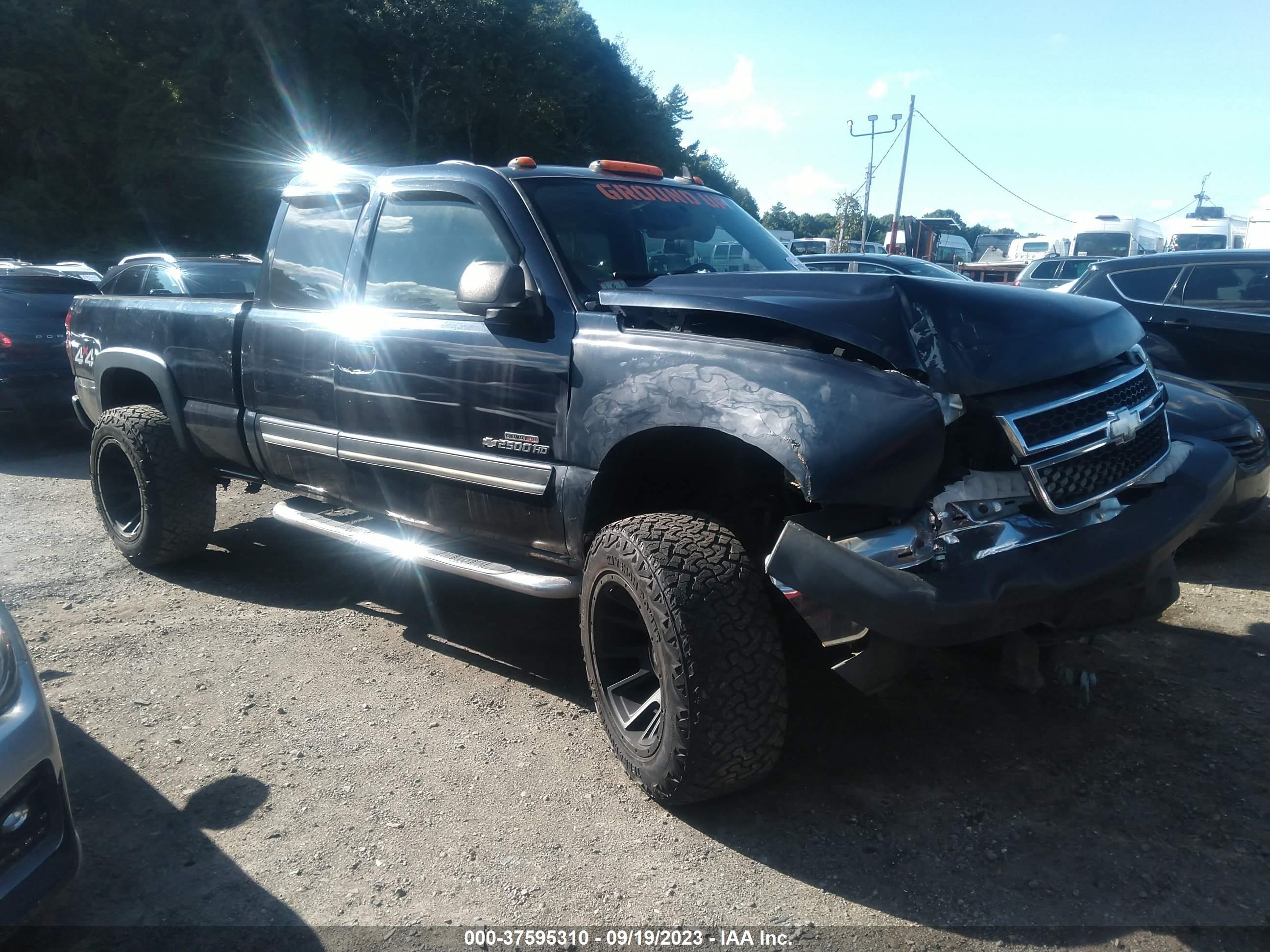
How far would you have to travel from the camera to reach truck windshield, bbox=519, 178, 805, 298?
3.53 metres

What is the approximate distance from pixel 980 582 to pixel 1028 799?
952 millimetres

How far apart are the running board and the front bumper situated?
41.8 inches

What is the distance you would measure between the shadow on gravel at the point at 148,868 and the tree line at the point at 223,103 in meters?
26.5

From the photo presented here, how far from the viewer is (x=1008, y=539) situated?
2469 mm

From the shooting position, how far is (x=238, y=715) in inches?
142

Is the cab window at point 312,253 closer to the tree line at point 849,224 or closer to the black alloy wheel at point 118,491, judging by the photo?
the black alloy wheel at point 118,491

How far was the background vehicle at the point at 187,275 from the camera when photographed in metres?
8.70

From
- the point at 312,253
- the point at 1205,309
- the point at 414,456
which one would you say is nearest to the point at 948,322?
the point at 414,456

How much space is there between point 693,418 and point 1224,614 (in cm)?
305

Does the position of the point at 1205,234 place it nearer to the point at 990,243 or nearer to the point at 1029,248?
the point at 1029,248

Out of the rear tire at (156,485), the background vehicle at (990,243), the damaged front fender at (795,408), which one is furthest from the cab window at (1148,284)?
the background vehicle at (990,243)

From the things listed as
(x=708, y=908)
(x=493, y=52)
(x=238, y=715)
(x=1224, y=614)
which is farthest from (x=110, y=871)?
(x=493, y=52)

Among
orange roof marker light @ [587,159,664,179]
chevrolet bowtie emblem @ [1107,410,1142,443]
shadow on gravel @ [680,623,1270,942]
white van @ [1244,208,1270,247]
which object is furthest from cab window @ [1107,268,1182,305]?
white van @ [1244,208,1270,247]

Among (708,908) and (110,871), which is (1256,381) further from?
(110,871)
